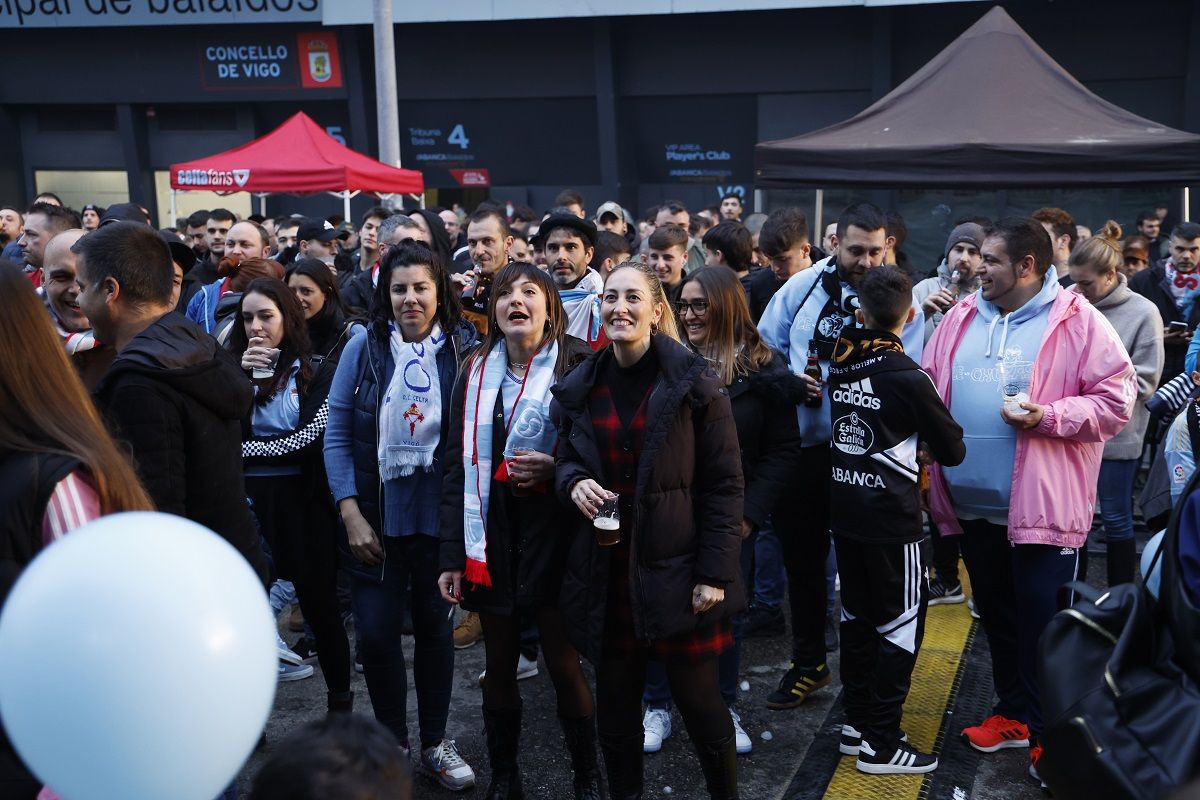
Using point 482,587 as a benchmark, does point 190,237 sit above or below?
above

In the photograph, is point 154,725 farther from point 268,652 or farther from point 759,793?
point 759,793

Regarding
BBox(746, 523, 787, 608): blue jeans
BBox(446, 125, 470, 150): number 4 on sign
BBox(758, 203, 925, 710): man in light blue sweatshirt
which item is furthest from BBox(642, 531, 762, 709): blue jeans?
BBox(446, 125, 470, 150): number 4 on sign

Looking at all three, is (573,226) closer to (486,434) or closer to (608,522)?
(486,434)

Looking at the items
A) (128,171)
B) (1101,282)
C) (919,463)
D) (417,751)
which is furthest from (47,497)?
(128,171)

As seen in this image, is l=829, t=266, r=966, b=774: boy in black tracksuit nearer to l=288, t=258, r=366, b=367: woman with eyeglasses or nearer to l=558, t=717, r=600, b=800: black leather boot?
l=558, t=717, r=600, b=800: black leather boot

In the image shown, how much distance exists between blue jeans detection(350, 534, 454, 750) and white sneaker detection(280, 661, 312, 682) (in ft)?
3.99

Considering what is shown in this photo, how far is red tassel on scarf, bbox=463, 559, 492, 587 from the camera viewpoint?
384cm

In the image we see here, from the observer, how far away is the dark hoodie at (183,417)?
10.4 ft

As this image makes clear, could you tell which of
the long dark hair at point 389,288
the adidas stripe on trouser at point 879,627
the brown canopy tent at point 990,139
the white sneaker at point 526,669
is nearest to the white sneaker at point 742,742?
the adidas stripe on trouser at point 879,627

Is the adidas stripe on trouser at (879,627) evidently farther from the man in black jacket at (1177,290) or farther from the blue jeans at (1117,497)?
the man in black jacket at (1177,290)

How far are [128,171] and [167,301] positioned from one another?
1989cm

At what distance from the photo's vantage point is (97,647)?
5.80 feet

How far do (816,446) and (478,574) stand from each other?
5.77ft

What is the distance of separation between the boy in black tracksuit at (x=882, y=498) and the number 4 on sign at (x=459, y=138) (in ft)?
55.1
